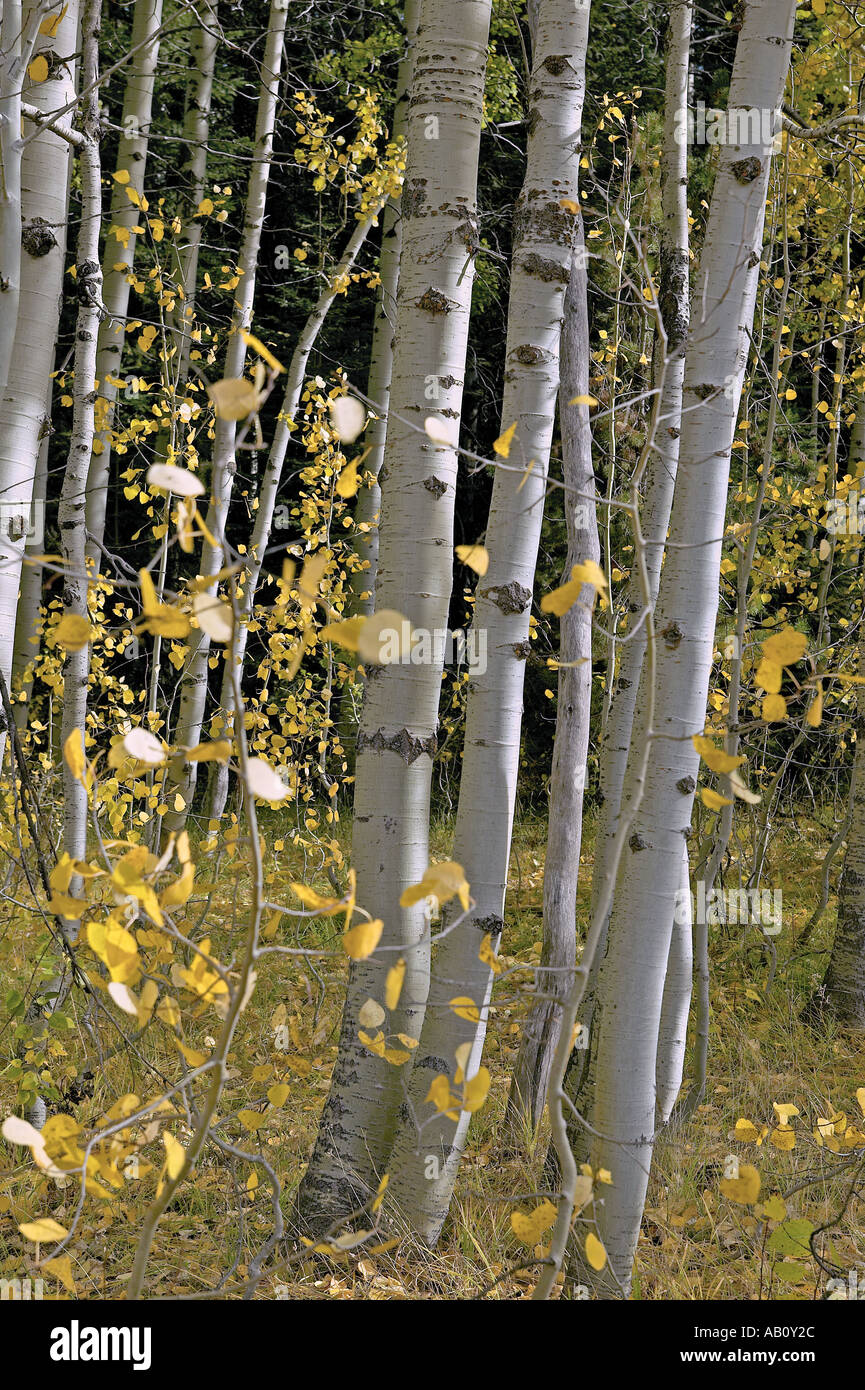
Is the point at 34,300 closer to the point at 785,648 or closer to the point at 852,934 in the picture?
the point at 785,648

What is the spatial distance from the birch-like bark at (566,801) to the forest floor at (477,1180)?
18 cm

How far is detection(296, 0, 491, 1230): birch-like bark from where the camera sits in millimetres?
2213

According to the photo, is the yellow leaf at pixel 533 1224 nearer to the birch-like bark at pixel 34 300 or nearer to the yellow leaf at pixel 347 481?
the yellow leaf at pixel 347 481

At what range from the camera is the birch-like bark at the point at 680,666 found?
6.26 ft

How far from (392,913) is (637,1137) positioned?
66 cm

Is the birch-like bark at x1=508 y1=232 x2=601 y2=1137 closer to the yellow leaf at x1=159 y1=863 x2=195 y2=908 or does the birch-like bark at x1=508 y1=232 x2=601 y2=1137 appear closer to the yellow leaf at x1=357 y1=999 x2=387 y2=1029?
the yellow leaf at x1=357 y1=999 x2=387 y2=1029

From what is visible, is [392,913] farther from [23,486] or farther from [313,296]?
[313,296]

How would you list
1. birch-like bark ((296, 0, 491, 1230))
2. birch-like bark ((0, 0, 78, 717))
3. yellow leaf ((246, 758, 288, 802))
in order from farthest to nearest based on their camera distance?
birch-like bark ((296, 0, 491, 1230))
birch-like bark ((0, 0, 78, 717))
yellow leaf ((246, 758, 288, 802))

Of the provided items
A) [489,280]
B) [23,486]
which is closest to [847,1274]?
[23,486]

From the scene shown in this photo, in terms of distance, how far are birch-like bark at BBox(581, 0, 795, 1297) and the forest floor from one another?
23 centimetres

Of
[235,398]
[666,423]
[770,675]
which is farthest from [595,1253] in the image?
[666,423]

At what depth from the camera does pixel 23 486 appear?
2.12 metres

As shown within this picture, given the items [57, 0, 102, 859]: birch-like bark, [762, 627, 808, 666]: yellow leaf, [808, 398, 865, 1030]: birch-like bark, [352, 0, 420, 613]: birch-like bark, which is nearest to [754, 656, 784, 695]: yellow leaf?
[762, 627, 808, 666]: yellow leaf

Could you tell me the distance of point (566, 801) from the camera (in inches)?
126
